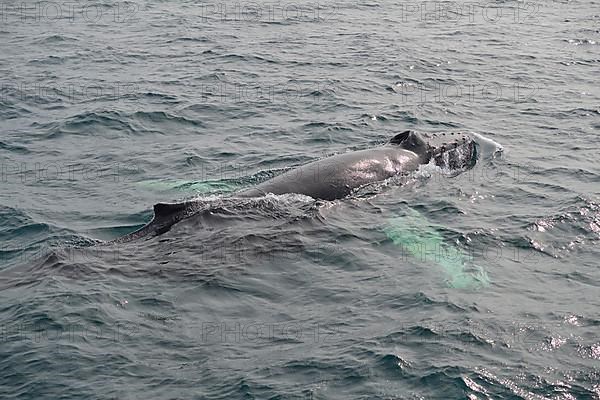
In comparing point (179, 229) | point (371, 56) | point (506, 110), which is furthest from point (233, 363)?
point (371, 56)

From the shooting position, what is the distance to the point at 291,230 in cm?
1850

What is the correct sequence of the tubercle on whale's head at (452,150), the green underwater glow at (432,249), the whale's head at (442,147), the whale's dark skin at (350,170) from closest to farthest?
the green underwater glow at (432,249) < the whale's dark skin at (350,170) < the whale's head at (442,147) < the tubercle on whale's head at (452,150)

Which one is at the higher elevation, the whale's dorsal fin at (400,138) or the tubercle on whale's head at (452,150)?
the whale's dorsal fin at (400,138)

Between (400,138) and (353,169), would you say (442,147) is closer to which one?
(400,138)

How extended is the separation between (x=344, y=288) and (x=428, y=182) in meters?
6.17

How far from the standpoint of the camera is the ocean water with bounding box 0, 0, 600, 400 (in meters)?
14.0

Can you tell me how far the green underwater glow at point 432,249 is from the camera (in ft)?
57.3

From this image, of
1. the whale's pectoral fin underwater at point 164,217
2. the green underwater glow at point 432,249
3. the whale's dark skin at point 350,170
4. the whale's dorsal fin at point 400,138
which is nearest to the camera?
the green underwater glow at point 432,249

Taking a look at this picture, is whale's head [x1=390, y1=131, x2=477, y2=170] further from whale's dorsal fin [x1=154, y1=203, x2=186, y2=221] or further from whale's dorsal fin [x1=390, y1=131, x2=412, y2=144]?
whale's dorsal fin [x1=154, y1=203, x2=186, y2=221]

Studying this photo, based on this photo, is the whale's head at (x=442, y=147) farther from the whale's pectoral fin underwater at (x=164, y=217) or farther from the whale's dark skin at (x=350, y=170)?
the whale's pectoral fin underwater at (x=164, y=217)

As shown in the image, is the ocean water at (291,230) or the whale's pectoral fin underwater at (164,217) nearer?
the ocean water at (291,230)

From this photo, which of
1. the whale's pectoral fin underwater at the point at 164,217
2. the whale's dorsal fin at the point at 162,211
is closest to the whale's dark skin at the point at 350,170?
the whale's pectoral fin underwater at the point at 164,217

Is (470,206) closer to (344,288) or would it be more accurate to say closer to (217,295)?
(344,288)

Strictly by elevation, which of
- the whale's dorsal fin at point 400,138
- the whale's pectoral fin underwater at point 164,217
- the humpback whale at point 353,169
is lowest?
the whale's pectoral fin underwater at point 164,217
